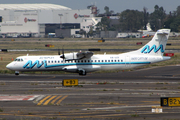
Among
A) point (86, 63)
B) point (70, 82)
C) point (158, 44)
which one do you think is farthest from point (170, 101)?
point (86, 63)

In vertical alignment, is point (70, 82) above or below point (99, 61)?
below

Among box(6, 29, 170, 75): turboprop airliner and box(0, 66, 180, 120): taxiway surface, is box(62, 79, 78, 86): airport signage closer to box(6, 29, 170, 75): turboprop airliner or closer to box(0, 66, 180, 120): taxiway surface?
box(0, 66, 180, 120): taxiway surface

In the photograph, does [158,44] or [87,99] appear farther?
[158,44]

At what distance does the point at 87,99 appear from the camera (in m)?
23.2

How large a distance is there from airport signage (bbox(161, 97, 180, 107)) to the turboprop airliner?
20.4 meters

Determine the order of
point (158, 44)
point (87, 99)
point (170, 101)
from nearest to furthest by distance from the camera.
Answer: point (170, 101) < point (87, 99) < point (158, 44)

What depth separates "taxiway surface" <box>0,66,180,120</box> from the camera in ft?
58.7

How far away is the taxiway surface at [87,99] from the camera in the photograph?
17906 millimetres

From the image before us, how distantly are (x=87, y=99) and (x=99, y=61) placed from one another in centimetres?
1734

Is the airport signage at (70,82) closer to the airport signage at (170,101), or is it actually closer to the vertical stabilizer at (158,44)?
the airport signage at (170,101)

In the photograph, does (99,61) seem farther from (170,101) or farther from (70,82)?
(170,101)

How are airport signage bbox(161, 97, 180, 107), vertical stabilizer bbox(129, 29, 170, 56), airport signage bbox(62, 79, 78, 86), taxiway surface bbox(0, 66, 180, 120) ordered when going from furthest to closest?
vertical stabilizer bbox(129, 29, 170, 56) < airport signage bbox(62, 79, 78, 86) < airport signage bbox(161, 97, 180, 107) < taxiway surface bbox(0, 66, 180, 120)

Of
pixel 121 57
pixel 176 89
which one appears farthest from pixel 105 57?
pixel 176 89

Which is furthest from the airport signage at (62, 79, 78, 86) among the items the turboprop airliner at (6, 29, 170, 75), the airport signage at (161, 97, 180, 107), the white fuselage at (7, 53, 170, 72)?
the airport signage at (161, 97, 180, 107)
